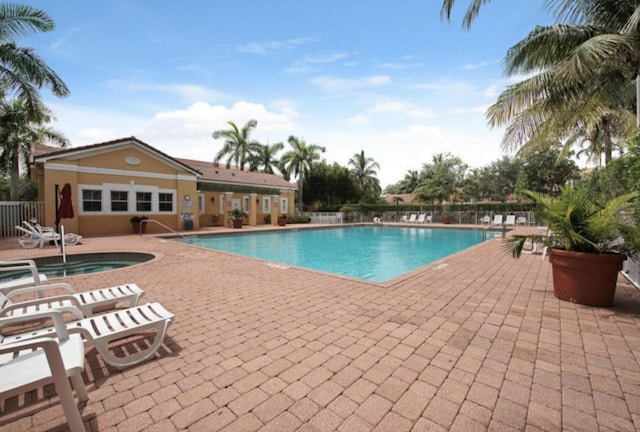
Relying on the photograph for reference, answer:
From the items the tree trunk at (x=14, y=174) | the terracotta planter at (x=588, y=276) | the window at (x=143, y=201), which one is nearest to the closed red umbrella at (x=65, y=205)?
the window at (x=143, y=201)

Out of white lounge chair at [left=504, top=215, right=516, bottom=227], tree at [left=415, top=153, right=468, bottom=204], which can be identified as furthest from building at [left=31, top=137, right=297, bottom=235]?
tree at [left=415, top=153, right=468, bottom=204]

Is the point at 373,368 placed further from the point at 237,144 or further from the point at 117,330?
the point at 237,144

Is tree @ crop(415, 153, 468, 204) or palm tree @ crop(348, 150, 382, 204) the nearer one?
tree @ crop(415, 153, 468, 204)

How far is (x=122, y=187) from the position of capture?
50.3ft

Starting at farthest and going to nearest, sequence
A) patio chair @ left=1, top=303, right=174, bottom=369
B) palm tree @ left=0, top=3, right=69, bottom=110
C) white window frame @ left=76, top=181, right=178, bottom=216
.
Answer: white window frame @ left=76, top=181, right=178, bottom=216 < palm tree @ left=0, top=3, right=69, bottom=110 < patio chair @ left=1, top=303, right=174, bottom=369

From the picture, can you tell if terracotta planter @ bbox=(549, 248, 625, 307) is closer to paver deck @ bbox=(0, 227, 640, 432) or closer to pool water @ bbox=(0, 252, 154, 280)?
paver deck @ bbox=(0, 227, 640, 432)

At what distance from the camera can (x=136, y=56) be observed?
10219 mm

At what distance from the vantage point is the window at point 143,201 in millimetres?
16031

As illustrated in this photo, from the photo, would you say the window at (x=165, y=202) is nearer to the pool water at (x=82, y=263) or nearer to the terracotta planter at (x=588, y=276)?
the pool water at (x=82, y=263)

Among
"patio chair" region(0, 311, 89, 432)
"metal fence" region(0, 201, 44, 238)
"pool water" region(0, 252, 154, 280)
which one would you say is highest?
"metal fence" region(0, 201, 44, 238)

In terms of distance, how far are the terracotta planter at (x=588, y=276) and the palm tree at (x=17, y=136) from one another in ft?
76.6

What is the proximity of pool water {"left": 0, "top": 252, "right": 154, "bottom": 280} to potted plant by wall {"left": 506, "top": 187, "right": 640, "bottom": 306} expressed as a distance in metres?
9.69

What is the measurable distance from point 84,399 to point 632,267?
8.11 m

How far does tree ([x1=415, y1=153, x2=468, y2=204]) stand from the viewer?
32.3 metres
